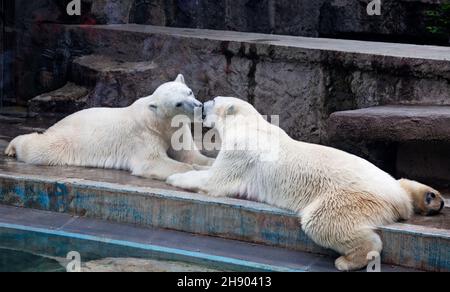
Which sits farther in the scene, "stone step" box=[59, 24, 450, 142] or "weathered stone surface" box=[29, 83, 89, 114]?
"weathered stone surface" box=[29, 83, 89, 114]

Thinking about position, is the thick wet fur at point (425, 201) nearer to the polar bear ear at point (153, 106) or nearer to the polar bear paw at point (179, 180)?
the polar bear paw at point (179, 180)

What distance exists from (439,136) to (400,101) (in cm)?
91

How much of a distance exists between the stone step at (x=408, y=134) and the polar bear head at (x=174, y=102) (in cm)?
106

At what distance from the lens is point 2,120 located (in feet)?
28.5

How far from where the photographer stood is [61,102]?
854 centimetres

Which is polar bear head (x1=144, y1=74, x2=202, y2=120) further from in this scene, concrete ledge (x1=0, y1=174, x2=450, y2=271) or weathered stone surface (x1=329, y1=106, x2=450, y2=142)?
weathered stone surface (x1=329, y1=106, x2=450, y2=142)

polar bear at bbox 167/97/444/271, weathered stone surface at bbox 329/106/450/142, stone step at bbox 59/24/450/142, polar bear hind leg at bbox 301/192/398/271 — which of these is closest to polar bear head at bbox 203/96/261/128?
polar bear at bbox 167/97/444/271

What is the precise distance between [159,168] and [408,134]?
6.03ft

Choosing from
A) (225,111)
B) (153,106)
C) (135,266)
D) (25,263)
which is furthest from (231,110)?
(25,263)

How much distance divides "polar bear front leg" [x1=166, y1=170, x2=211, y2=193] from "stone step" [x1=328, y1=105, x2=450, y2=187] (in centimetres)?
114

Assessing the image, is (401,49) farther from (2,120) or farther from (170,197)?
(2,120)

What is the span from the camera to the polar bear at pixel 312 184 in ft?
17.1

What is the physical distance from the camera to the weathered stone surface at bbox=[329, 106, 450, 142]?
628cm
